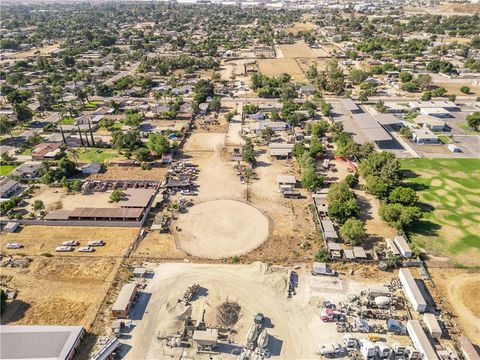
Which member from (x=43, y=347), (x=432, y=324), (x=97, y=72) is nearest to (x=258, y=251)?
(x=432, y=324)

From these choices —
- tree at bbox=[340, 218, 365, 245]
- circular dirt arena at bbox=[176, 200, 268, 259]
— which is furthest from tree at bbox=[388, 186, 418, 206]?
circular dirt arena at bbox=[176, 200, 268, 259]

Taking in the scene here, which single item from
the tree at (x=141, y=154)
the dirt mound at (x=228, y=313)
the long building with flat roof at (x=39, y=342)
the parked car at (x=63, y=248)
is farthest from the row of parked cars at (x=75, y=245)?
the tree at (x=141, y=154)

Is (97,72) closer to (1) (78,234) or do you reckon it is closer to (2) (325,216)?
(1) (78,234)

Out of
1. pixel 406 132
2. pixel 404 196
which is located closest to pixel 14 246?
pixel 404 196

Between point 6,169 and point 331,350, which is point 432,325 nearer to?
point 331,350

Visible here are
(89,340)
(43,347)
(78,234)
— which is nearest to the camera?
(43,347)

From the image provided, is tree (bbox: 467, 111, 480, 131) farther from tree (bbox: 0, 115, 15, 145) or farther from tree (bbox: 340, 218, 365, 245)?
tree (bbox: 0, 115, 15, 145)
